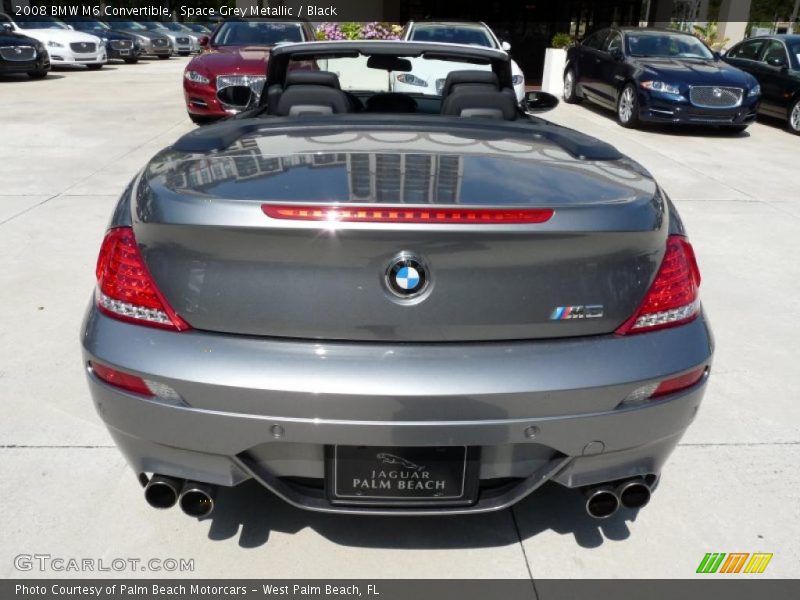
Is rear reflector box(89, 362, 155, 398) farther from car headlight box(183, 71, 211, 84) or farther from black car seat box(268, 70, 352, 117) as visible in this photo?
car headlight box(183, 71, 211, 84)

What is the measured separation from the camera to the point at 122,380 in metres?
1.95

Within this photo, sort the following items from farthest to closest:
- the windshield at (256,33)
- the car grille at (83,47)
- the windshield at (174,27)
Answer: the windshield at (174,27) → the car grille at (83,47) → the windshield at (256,33)

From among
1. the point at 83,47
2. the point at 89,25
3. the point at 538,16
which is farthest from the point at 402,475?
the point at 89,25

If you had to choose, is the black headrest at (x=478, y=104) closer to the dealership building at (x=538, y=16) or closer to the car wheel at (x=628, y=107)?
the car wheel at (x=628, y=107)

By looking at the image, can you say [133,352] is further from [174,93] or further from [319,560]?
[174,93]

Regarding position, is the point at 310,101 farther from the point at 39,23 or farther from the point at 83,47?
the point at 39,23

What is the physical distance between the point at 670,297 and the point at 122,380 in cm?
152

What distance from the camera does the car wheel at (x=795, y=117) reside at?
11.7 metres

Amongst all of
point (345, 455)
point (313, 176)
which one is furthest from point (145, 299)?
point (345, 455)

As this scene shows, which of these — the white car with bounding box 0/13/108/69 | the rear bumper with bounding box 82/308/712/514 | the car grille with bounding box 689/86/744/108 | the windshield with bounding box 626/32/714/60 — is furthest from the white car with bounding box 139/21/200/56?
the rear bumper with bounding box 82/308/712/514

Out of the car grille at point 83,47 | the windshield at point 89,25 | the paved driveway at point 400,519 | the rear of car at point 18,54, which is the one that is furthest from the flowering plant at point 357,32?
the windshield at point 89,25

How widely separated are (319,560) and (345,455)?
54 centimetres

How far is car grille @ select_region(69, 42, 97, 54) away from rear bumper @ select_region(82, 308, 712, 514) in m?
20.4

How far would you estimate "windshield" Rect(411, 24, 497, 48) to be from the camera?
36.7ft
